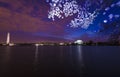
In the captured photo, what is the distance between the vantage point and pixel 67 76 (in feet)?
123

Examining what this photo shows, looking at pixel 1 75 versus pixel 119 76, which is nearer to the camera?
pixel 119 76

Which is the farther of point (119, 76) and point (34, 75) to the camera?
point (34, 75)

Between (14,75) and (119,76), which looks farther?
(14,75)

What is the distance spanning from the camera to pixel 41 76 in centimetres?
3794

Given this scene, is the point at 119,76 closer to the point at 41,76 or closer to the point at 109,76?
the point at 109,76

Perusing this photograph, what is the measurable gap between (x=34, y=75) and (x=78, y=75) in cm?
812

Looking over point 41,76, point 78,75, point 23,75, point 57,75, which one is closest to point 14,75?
point 23,75

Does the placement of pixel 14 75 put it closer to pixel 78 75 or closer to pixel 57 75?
pixel 57 75

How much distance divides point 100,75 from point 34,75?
39.5 ft

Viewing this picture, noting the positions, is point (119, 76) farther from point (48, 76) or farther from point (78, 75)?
point (48, 76)

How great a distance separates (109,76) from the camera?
121 ft

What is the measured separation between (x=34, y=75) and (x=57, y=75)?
14.0 feet

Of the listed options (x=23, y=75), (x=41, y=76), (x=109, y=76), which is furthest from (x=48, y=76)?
(x=109, y=76)

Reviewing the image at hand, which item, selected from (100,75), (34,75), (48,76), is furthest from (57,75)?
(100,75)
